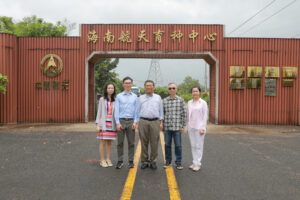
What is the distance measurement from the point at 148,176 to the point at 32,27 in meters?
29.7

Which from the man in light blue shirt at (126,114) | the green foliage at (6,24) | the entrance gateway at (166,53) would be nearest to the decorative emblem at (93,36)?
the entrance gateway at (166,53)

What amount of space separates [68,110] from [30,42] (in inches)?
163

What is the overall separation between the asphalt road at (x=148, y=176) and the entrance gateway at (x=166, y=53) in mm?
6101

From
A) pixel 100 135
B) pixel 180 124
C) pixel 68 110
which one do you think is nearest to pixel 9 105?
pixel 68 110

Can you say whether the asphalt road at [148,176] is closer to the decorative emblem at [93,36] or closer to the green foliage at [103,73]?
the decorative emblem at [93,36]

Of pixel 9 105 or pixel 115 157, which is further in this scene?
pixel 9 105

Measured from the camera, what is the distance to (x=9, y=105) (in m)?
12.0

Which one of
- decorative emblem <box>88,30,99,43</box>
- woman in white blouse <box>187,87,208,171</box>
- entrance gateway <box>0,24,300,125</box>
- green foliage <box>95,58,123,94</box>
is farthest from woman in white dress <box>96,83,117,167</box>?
green foliage <box>95,58,123,94</box>

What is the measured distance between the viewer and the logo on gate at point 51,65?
12625 mm

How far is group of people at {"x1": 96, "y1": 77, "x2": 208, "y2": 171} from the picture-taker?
4.64m

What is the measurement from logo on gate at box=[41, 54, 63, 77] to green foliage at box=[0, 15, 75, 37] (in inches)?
718

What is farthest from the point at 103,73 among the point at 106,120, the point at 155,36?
the point at 106,120

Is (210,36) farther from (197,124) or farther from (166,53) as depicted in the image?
(197,124)

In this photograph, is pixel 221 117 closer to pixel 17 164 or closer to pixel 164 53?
pixel 164 53
